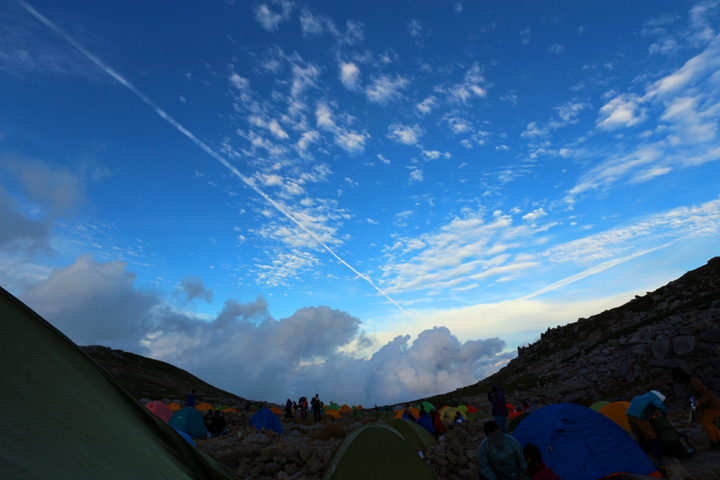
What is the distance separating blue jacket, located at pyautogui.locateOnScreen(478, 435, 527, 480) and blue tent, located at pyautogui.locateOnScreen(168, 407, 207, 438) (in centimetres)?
1635

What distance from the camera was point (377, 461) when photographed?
265 inches

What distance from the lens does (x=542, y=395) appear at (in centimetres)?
3925

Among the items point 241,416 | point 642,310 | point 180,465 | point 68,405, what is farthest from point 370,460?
point 642,310

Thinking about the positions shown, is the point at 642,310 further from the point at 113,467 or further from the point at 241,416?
the point at 113,467

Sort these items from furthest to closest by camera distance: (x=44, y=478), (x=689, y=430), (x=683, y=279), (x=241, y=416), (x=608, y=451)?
(x=683, y=279)
(x=241, y=416)
(x=689, y=430)
(x=608, y=451)
(x=44, y=478)

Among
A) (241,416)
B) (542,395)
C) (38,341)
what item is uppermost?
(38,341)

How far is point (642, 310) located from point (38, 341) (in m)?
77.4

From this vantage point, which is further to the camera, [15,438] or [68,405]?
[68,405]

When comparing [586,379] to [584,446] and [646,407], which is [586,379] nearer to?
[646,407]

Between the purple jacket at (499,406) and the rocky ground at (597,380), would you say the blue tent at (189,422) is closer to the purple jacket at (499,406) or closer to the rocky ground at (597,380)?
the rocky ground at (597,380)

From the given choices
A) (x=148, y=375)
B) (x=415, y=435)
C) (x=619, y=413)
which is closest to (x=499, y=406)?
(x=415, y=435)

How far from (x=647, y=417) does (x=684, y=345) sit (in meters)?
31.1

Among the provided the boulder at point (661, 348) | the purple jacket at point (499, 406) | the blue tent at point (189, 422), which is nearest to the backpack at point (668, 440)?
the purple jacket at point (499, 406)

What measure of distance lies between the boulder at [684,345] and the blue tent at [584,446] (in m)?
31.8
